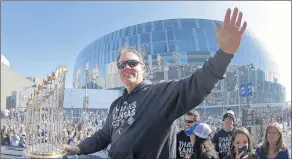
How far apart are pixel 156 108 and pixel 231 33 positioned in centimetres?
59

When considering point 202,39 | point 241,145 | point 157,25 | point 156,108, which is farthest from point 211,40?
point 156,108

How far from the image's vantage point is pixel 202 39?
36.0 meters

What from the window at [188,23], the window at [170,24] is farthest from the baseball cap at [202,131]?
the window at [188,23]

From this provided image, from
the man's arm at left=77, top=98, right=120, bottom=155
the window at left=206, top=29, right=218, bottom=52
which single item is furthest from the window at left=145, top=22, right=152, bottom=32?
the man's arm at left=77, top=98, right=120, bottom=155

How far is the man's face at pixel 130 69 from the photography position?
1.74 meters

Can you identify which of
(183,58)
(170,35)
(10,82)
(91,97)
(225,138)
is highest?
(170,35)

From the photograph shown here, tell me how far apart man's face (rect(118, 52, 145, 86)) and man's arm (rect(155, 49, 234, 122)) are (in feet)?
0.94

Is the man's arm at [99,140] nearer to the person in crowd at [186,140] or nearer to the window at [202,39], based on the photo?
the person in crowd at [186,140]

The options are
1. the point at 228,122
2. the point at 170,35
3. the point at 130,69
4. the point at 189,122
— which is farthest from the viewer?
the point at 170,35

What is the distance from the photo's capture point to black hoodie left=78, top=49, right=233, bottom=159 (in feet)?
4.09

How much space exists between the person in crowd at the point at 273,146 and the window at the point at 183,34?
1285 inches

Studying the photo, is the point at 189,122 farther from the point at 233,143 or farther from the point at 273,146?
the point at 273,146

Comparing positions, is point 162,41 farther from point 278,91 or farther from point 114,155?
point 114,155

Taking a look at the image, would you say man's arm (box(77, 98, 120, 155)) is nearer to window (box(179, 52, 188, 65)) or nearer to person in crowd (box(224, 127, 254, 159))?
person in crowd (box(224, 127, 254, 159))
